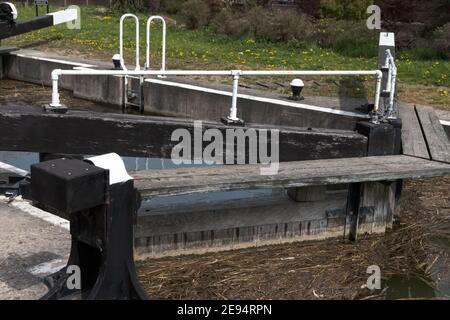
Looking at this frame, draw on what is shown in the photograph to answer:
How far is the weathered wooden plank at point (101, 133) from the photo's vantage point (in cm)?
491

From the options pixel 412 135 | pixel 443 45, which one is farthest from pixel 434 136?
pixel 443 45

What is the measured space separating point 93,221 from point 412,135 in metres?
3.94

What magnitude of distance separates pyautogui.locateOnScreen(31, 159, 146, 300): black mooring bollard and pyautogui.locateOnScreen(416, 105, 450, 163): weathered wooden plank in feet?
10.6

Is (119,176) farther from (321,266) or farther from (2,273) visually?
(321,266)

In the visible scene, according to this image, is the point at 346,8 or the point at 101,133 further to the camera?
the point at 346,8

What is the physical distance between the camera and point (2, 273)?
4441 millimetres

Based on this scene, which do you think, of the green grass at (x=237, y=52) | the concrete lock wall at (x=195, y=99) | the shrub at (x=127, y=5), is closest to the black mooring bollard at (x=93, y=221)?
the concrete lock wall at (x=195, y=99)

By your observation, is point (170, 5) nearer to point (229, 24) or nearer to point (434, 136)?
point (229, 24)

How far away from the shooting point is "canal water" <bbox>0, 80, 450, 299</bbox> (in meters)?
5.15

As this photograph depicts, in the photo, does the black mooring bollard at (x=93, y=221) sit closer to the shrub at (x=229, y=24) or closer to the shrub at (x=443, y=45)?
the shrub at (x=443, y=45)

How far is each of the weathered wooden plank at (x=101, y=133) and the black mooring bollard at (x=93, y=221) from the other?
1.50 meters

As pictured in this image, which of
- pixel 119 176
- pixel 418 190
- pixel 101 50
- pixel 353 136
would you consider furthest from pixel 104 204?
pixel 101 50

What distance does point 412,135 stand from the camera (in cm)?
640

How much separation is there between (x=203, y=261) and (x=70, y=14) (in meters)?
12.9
